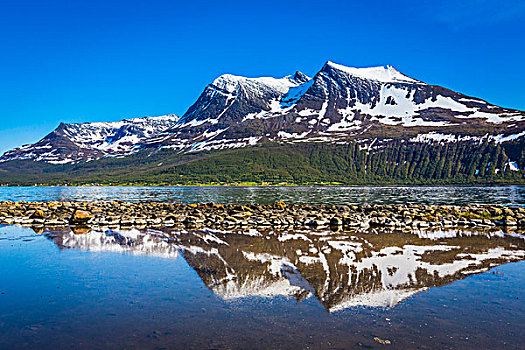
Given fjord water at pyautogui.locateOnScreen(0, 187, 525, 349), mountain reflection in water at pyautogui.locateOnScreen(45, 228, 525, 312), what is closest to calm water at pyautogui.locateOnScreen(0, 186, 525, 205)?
mountain reflection in water at pyautogui.locateOnScreen(45, 228, 525, 312)

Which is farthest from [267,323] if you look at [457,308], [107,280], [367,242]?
[367,242]

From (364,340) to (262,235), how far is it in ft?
54.0

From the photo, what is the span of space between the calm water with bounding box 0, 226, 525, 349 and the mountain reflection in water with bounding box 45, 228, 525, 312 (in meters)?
0.09

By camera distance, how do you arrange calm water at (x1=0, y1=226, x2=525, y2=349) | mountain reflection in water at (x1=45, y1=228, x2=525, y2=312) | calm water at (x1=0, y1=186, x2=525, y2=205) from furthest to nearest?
calm water at (x1=0, y1=186, x2=525, y2=205), mountain reflection in water at (x1=45, y1=228, x2=525, y2=312), calm water at (x1=0, y1=226, x2=525, y2=349)

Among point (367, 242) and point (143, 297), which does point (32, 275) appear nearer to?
point (143, 297)

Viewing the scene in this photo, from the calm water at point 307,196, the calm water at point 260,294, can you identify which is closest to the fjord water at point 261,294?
the calm water at point 260,294

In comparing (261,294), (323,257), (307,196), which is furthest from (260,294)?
(307,196)

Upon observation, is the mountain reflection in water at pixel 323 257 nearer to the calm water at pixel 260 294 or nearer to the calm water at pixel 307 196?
the calm water at pixel 260 294

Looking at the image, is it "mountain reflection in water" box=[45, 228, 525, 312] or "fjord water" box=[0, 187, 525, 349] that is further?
"mountain reflection in water" box=[45, 228, 525, 312]

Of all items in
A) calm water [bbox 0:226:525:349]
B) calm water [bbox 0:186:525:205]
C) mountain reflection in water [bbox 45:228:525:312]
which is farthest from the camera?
calm water [bbox 0:186:525:205]

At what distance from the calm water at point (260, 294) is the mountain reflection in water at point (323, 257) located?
0.09m

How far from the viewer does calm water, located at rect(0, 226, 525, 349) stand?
9.03 m

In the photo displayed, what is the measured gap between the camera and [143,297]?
39.5 feet

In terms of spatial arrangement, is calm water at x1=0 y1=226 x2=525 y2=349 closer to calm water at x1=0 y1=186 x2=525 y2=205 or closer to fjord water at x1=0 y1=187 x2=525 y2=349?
fjord water at x1=0 y1=187 x2=525 y2=349
